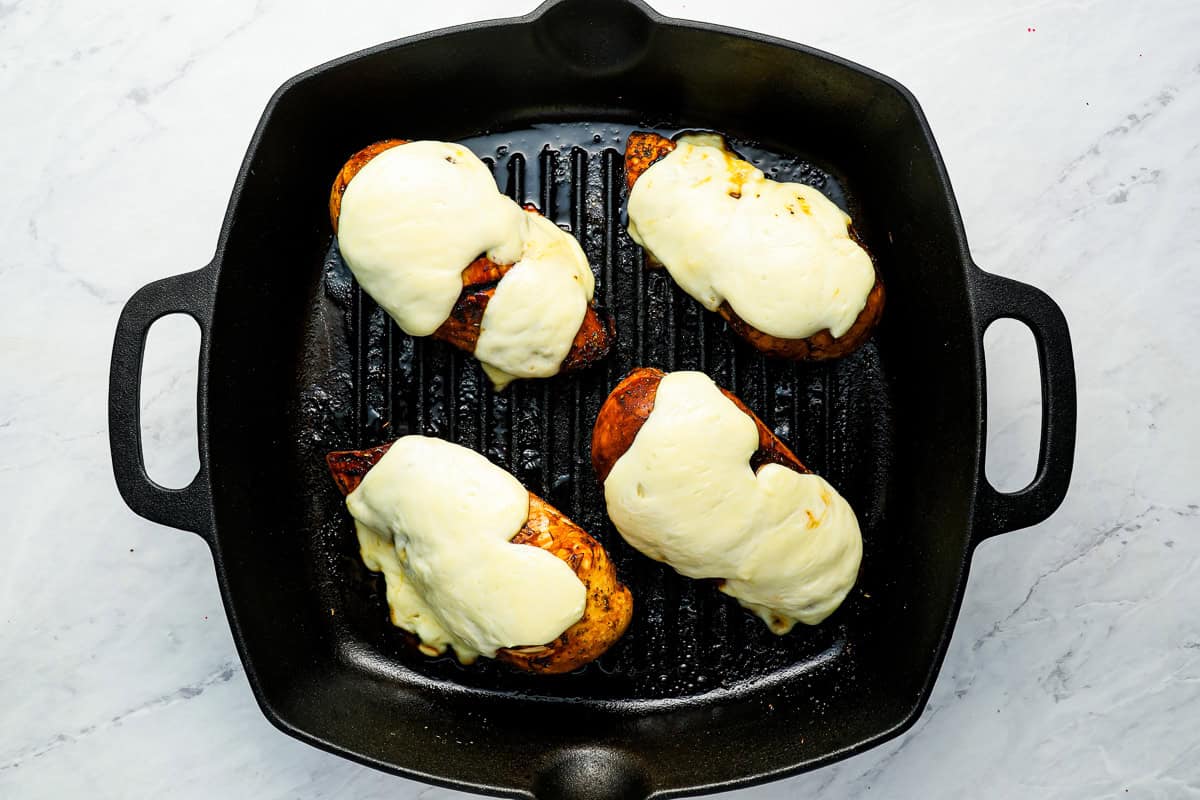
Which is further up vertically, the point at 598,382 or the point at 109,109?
the point at 109,109

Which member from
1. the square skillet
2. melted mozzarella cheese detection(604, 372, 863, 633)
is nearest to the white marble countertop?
the square skillet

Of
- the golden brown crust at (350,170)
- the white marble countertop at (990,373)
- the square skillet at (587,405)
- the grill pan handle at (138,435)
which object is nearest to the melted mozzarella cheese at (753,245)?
the square skillet at (587,405)

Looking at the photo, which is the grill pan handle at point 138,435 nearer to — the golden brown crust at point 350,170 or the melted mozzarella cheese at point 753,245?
the golden brown crust at point 350,170

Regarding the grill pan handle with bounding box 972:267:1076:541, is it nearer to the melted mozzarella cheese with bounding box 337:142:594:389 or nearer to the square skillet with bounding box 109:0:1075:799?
the square skillet with bounding box 109:0:1075:799

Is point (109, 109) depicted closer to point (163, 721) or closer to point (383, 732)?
point (163, 721)

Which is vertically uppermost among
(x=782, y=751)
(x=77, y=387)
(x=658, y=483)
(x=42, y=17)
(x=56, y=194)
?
(x=42, y=17)

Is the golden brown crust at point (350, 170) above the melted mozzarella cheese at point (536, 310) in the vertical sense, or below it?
above

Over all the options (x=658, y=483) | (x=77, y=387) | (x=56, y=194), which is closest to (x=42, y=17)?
(x=56, y=194)

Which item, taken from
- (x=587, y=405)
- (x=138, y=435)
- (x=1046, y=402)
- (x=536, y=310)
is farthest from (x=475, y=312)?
(x=1046, y=402)
